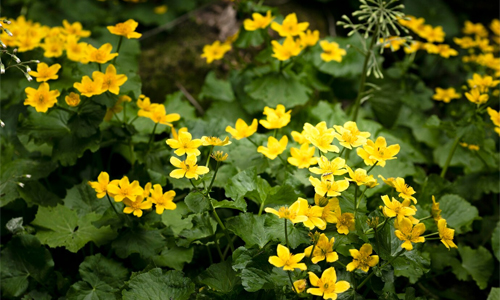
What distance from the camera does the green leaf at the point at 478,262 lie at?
234 cm

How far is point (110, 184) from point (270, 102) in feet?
4.37

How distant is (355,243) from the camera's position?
1579 mm

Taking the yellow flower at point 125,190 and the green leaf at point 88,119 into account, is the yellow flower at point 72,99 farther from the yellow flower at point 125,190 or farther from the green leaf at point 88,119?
the yellow flower at point 125,190

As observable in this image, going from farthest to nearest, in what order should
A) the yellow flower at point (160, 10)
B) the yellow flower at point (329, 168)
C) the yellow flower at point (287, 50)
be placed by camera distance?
1. the yellow flower at point (160, 10)
2. the yellow flower at point (287, 50)
3. the yellow flower at point (329, 168)

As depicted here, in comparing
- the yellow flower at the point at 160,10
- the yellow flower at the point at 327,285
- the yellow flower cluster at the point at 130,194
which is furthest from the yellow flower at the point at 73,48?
the yellow flower at the point at 160,10

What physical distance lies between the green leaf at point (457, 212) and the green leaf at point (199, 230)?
4.15ft

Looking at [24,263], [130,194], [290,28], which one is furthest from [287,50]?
A: [24,263]

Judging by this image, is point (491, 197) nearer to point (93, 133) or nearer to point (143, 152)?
point (143, 152)

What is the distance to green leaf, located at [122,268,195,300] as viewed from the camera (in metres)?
1.65

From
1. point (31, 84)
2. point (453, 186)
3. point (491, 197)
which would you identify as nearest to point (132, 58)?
point (31, 84)

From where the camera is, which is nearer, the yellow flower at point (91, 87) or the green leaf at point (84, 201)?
the yellow flower at point (91, 87)

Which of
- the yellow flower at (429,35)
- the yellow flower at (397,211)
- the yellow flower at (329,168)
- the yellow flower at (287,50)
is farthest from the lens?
the yellow flower at (429,35)

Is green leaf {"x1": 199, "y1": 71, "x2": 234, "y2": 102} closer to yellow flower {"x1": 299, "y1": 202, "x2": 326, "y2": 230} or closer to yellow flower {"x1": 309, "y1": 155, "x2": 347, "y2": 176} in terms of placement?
yellow flower {"x1": 309, "y1": 155, "x2": 347, "y2": 176}

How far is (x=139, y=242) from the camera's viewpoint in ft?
6.26
